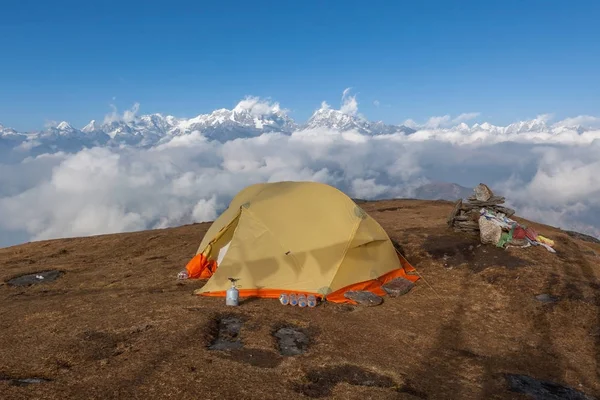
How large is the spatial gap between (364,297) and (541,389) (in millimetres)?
6854

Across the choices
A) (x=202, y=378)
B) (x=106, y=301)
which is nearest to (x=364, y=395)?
(x=202, y=378)

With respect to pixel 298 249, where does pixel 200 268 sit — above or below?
below

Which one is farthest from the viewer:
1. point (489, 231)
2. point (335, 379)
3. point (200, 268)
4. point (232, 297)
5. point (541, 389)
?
point (489, 231)

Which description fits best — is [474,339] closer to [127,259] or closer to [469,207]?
[469,207]

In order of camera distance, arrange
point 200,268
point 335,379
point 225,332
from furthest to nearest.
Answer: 1. point 200,268
2. point 225,332
3. point 335,379

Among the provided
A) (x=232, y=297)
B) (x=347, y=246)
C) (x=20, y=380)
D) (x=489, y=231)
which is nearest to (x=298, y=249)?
(x=347, y=246)

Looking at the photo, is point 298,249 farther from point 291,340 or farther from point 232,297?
point 291,340

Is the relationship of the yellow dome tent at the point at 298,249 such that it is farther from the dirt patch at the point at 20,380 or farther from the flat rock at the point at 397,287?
the dirt patch at the point at 20,380

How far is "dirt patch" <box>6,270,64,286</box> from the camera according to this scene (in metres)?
18.8

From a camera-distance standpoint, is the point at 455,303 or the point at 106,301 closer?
the point at 106,301

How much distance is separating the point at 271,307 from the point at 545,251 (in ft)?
53.0

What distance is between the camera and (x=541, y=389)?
951cm

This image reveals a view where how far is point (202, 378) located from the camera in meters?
8.41

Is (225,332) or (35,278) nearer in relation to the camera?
(225,332)
